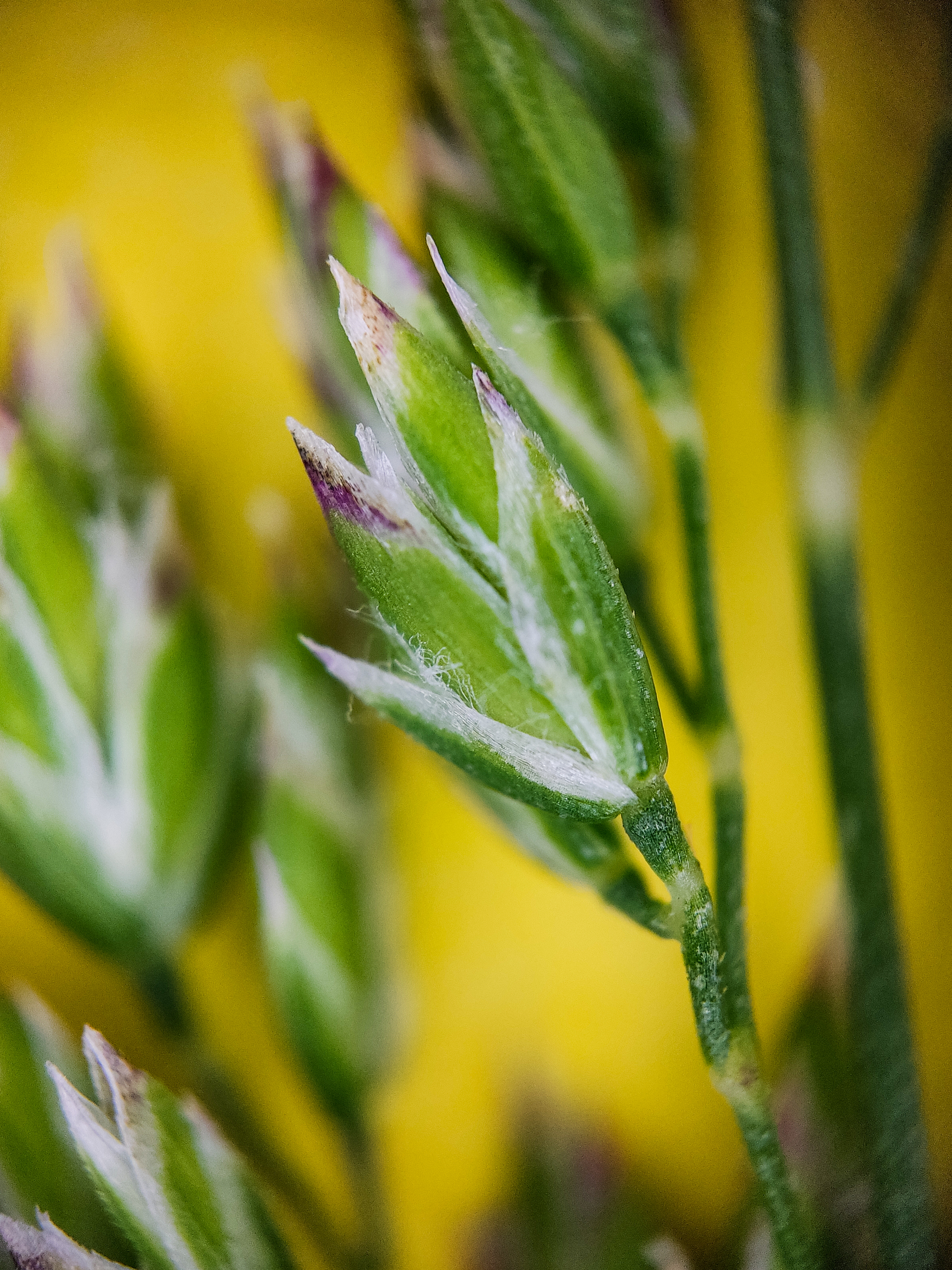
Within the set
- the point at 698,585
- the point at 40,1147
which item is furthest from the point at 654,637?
the point at 40,1147

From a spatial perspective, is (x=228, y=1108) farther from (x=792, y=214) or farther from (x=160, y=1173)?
(x=792, y=214)

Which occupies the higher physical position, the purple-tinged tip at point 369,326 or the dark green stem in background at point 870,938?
the purple-tinged tip at point 369,326

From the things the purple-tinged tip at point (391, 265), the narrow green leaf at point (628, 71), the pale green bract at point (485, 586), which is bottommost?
the pale green bract at point (485, 586)

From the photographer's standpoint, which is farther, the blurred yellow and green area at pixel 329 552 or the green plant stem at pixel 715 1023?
the blurred yellow and green area at pixel 329 552

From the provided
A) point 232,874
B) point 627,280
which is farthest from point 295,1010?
point 627,280

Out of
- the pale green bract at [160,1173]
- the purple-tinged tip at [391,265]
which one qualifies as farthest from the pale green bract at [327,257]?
the pale green bract at [160,1173]

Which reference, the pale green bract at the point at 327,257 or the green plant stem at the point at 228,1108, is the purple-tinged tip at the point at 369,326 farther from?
the green plant stem at the point at 228,1108

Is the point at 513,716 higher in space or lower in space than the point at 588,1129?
higher

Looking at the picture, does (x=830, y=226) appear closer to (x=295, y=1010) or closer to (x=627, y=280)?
(x=627, y=280)
